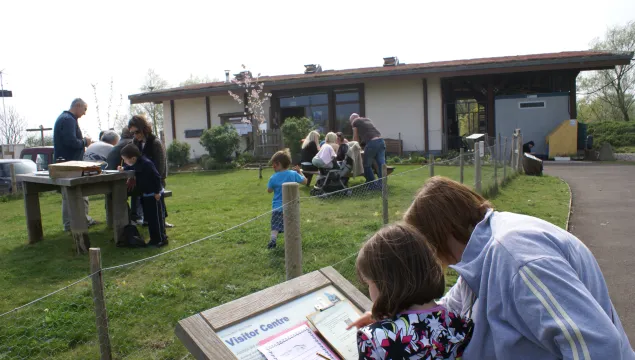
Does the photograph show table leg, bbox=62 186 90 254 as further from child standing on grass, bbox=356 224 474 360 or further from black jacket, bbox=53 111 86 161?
child standing on grass, bbox=356 224 474 360

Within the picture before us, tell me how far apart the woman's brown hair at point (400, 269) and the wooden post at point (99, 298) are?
1.74 m

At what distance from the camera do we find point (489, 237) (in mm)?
1798

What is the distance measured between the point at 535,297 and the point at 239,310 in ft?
4.55

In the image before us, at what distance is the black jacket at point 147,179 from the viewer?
21.8ft

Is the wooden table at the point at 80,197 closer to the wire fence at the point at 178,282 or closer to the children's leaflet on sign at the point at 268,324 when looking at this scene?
the wire fence at the point at 178,282

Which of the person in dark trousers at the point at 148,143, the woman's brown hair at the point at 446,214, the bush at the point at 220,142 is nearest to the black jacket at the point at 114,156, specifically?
the person in dark trousers at the point at 148,143

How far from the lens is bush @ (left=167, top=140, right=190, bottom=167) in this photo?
22.4 m

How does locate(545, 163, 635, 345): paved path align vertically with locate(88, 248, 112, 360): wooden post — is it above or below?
below

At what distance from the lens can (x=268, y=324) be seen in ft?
8.12

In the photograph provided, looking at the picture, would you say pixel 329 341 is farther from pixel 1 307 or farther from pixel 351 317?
pixel 1 307

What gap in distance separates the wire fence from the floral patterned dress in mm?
1731

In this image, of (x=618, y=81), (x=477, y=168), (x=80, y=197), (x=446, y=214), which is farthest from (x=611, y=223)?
(x=618, y=81)

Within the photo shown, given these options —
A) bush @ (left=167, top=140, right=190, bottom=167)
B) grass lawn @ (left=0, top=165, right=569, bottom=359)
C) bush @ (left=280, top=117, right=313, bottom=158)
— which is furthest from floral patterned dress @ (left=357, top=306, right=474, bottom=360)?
bush @ (left=167, top=140, right=190, bottom=167)

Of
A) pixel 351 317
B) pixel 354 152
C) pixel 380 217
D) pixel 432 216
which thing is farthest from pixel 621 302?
pixel 354 152
